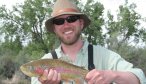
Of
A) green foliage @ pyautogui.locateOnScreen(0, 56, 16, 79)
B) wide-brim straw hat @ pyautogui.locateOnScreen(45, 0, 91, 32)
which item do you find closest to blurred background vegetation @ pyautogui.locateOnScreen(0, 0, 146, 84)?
green foliage @ pyautogui.locateOnScreen(0, 56, 16, 79)

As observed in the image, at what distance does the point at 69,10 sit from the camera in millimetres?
5625

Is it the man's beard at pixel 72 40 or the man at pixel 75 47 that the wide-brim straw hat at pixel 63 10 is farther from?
the man's beard at pixel 72 40

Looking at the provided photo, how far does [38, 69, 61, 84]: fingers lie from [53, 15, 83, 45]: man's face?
776mm

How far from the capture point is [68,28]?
5.45m

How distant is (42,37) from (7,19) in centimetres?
353

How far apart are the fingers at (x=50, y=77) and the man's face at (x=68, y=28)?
776 mm

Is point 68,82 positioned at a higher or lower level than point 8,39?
higher

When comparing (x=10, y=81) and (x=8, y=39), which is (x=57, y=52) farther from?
(x=8, y=39)

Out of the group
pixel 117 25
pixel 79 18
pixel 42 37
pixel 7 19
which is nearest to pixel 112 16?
pixel 117 25

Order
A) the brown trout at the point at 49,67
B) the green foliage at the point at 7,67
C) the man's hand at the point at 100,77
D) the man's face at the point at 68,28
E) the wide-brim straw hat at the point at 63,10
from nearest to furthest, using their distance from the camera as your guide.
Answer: the man's hand at the point at 100,77 < the brown trout at the point at 49,67 < the man's face at the point at 68,28 < the wide-brim straw hat at the point at 63,10 < the green foliage at the point at 7,67

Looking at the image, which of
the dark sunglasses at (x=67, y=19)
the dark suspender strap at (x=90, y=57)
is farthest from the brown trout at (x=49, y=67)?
the dark sunglasses at (x=67, y=19)

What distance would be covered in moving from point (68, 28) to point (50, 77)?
0.93 metres

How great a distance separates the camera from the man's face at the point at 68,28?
5426 millimetres

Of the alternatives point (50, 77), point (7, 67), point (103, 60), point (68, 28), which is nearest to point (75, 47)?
point (68, 28)
